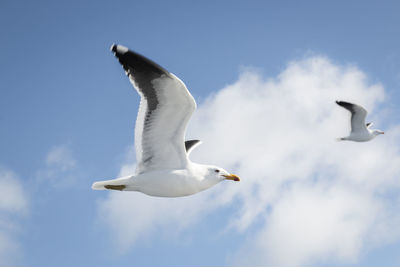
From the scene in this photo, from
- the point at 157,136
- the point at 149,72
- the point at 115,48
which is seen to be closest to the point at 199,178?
the point at 157,136

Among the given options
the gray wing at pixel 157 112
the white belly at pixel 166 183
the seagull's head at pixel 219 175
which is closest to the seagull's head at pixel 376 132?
the seagull's head at pixel 219 175

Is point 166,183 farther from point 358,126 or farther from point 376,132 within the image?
point 376,132

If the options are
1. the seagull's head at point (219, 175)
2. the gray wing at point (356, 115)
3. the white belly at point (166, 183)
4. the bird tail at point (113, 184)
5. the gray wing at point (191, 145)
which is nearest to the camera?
the white belly at point (166, 183)

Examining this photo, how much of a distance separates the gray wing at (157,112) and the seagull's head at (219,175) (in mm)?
568

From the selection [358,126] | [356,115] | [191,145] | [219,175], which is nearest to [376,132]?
[358,126]

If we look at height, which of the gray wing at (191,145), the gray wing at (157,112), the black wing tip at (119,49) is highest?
the gray wing at (191,145)

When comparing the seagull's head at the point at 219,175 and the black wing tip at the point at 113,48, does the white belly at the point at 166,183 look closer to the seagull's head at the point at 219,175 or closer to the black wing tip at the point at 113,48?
the seagull's head at the point at 219,175

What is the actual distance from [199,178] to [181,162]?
0.47 meters

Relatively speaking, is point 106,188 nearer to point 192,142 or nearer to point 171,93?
point 171,93

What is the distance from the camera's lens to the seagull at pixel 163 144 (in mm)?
6977

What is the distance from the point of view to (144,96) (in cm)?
716

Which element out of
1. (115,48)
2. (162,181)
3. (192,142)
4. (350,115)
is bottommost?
(162,181)

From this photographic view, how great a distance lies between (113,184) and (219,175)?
2.11 metres

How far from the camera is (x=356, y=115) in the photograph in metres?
24.9
